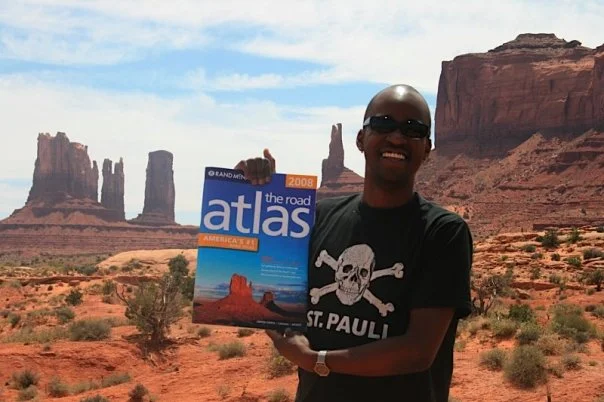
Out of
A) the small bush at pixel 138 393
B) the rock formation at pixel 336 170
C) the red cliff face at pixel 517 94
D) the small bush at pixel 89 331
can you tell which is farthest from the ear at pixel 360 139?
the rock formation at pixel 336 170

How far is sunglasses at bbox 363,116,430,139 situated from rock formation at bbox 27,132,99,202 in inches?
4741

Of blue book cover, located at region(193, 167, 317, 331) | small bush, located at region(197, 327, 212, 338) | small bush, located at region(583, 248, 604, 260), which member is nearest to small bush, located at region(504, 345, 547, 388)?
blue book cover, located at region(193, 167, 317, 331)

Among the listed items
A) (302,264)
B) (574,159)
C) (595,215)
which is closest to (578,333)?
(302,264)

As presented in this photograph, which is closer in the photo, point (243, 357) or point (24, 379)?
point (24, 379)

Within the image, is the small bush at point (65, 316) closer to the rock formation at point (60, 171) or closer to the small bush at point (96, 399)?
the small bush at point (96, 399)

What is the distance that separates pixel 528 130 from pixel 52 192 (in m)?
79.7

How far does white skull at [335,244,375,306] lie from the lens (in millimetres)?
2307

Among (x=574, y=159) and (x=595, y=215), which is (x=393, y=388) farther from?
(x=574, y=159)

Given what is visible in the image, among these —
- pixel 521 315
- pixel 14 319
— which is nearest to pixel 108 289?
pixel 14 319

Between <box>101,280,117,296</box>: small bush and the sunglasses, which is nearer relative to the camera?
the sunglasses

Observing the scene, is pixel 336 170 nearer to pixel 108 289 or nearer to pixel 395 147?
pixel 108 289

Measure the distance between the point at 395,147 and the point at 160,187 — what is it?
443 feet

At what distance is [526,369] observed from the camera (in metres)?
10.1

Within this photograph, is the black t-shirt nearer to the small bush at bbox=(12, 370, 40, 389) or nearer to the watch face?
the watch face
